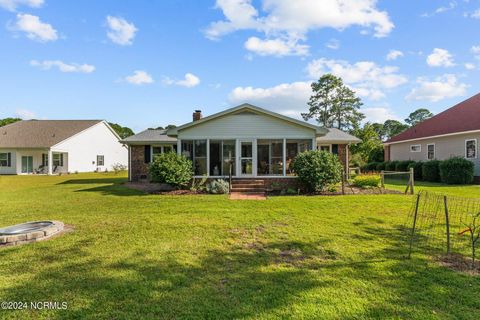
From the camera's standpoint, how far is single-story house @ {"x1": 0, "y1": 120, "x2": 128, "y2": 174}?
28.7 metres

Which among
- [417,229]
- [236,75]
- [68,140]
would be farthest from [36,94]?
[417,229]

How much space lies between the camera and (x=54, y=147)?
27.8 m

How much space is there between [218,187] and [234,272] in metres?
8.50

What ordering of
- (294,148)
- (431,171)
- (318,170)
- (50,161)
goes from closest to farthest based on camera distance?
(318,170) < (294,148) < (431,171) < (50,161)

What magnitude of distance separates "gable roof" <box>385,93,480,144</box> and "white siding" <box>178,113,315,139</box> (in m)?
12.4

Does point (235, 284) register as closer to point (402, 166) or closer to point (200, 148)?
point (200, 148)

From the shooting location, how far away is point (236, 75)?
19.6 meters

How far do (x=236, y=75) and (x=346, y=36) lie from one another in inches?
297

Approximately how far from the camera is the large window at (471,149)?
1768cm

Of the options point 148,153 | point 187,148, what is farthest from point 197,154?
point 148,153

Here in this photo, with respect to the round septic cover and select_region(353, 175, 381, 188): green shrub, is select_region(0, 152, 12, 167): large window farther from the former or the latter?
select_region(353, 175, 381, 188): green shrub

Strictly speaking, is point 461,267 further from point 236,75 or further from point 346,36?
point 236,75

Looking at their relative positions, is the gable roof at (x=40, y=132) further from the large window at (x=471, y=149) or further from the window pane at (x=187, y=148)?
the large window at (x=471, y=149)

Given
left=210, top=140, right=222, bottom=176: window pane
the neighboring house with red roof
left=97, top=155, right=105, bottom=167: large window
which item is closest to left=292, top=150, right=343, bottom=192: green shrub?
left=210, top=140, right=222, bottom=176: window pane
